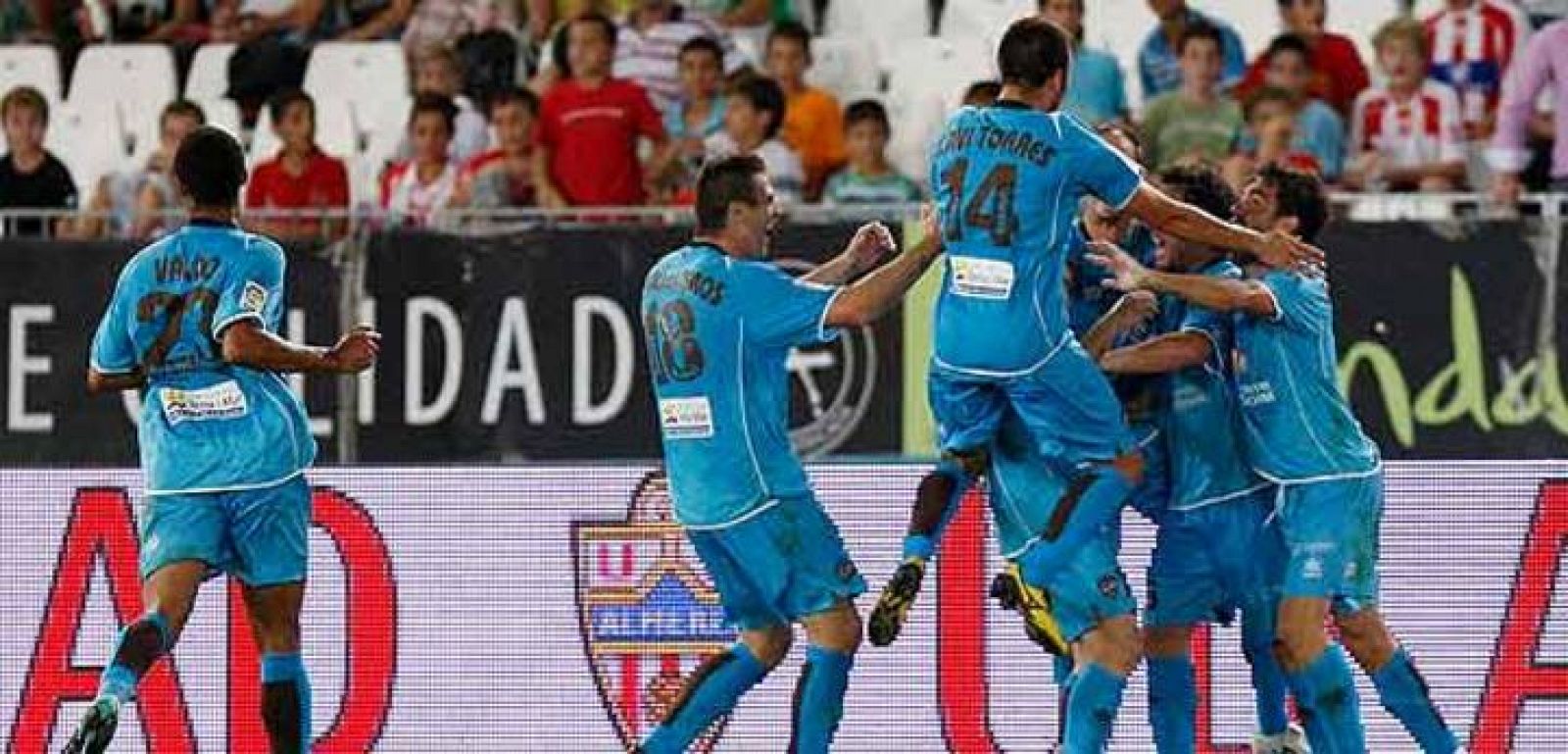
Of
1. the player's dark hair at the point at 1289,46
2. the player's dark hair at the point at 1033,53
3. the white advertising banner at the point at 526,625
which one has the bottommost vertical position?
the white advertising banner at the point at 526,625

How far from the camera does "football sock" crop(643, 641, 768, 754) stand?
13.9 metres

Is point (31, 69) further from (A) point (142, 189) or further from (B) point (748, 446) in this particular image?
(B) point (748, 446)

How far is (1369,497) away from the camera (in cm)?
1406

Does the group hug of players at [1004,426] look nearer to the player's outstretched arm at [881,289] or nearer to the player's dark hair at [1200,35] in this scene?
the player's outstretched arm at [881,289]

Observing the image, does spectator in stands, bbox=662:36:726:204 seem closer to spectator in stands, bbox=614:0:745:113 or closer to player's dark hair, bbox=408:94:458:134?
spectator in stands, bbox=614:0:745:113

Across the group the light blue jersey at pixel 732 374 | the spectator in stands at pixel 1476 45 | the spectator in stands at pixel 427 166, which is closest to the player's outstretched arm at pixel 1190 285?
the light blue jersey at pixel 732 374

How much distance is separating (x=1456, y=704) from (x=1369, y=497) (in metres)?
1.25

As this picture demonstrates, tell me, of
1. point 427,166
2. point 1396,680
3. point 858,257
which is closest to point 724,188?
point 858,257

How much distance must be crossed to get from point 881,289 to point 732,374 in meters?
0.61

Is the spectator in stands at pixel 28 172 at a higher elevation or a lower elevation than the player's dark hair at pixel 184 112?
lower

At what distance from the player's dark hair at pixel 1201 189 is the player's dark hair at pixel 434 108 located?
7119mm

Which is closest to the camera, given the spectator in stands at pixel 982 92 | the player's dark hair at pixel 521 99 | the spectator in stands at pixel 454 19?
the spectator in stands at pixel 982 92

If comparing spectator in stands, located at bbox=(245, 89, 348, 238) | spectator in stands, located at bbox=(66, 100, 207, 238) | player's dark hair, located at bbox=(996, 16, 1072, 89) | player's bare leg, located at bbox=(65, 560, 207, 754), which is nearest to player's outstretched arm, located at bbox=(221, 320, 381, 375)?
player's bare leg, located at bbox=(65, 560, 207, 754)

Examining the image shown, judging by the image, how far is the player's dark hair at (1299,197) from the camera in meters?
14.2
